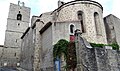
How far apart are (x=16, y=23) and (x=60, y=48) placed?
24.2m

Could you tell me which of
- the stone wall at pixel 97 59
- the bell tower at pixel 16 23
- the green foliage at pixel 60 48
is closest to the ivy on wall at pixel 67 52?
the green foliage at pixel 60 48

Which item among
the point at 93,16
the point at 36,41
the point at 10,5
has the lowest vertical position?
the point at 36,41

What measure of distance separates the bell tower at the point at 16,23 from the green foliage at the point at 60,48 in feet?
70.7

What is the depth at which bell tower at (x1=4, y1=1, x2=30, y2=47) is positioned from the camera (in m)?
34.7

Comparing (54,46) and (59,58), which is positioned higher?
(54,46)

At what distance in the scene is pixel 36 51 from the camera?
67.4ft

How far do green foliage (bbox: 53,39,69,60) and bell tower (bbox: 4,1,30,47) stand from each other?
21.5 metres

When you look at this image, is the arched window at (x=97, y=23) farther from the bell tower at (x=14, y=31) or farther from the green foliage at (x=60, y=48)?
the bell tower at (x=14, y=31)

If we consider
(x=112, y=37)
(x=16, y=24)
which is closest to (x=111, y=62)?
(x=112, y=37)

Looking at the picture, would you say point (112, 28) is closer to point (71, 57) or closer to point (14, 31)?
point (71, 57)

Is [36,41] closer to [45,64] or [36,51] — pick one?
[36,51]

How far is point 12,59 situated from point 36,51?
15.8m

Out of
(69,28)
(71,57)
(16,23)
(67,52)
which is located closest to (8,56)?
(16,23)

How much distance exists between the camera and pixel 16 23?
120 feet
